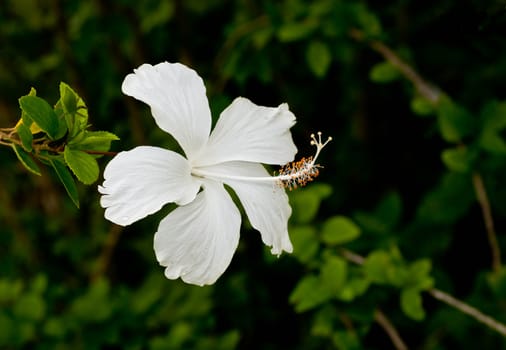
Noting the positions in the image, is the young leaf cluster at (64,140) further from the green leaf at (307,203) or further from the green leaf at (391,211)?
the green leaf at (391,211)

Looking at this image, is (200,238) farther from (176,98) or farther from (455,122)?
(455,122)

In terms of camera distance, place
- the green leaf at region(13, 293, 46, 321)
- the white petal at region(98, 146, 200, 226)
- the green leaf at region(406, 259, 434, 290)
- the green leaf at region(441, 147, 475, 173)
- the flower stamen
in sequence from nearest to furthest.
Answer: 1. the white petal at region(98, 146, 200, 226)
2. the flower stamen
3. the green leaf at region(406, 259, 434, 290)
4. the green leaf at region(441, 147, 475, 173)
5. the green leaf at region(13, 293, 46, 321)

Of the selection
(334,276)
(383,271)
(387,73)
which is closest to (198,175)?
(334,276)

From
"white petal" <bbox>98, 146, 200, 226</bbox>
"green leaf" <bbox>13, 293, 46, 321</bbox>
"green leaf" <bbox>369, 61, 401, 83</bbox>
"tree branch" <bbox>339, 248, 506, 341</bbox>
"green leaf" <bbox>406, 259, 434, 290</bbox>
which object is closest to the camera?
"white petal" <bbox>98, 146, 200, 226</bbox>

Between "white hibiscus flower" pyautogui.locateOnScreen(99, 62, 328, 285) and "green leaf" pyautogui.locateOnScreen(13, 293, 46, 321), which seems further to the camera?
"green leaf" pyautogui.locateOnScreen(13, 293, 46, 321)

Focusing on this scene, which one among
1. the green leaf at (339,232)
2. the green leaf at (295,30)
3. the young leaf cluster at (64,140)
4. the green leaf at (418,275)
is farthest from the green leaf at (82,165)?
the green leaf at (295,30)

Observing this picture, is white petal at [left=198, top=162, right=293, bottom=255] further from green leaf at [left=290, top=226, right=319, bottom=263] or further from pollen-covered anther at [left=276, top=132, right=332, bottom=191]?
green leaf at [left=290, top=226, right=319, bottom=263]

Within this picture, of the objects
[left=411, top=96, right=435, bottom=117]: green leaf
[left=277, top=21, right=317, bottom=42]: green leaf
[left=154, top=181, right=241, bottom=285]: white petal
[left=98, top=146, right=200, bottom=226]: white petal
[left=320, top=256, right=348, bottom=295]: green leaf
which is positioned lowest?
[left=320, top=256, right=348, bottom=295]: green leaf

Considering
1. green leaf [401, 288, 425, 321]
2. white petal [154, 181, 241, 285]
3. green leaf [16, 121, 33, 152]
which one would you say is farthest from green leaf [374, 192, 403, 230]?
green leaf [16, 121, 33, 152]
